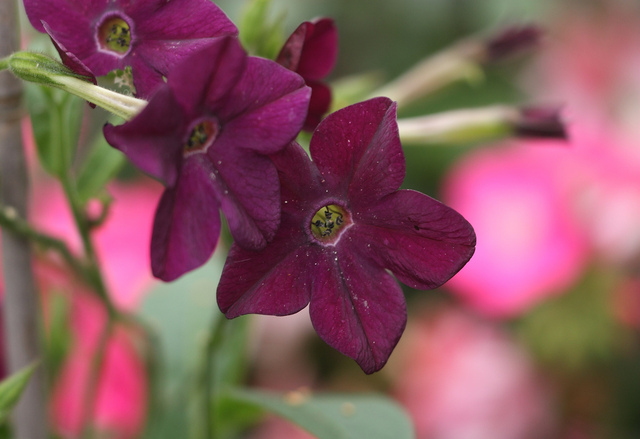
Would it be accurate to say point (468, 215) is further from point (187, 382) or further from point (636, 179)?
point (187, 382)

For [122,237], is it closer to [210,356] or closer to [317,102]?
[210,356]

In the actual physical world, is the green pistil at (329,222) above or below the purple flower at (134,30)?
below

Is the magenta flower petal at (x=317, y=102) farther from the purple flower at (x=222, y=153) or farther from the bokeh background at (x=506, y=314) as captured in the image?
the bokeh background at (x=506, y=314)

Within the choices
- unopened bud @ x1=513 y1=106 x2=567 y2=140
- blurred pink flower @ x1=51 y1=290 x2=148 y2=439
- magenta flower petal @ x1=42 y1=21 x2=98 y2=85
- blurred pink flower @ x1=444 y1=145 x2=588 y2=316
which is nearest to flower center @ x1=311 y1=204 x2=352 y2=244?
magenta flower petal @ x1=42 y1=21 x2=98 y2=85

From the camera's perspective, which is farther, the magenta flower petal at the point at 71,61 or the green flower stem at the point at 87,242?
the green flower stem at the point at 87,242

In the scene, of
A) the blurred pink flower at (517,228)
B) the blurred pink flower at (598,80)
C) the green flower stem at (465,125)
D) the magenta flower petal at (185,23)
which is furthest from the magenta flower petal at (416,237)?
the blurred pink flower at (598,80)
